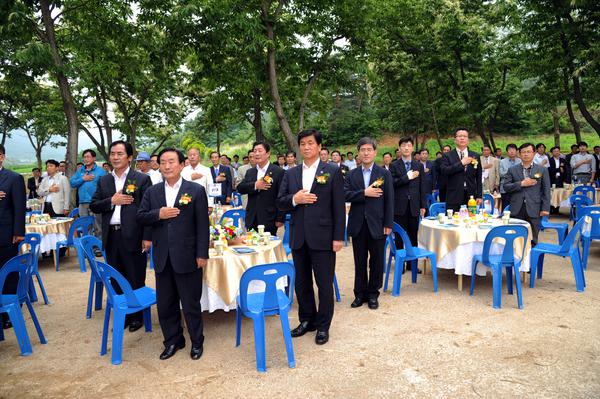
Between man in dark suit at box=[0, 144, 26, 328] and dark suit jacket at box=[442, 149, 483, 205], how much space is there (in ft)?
19.8

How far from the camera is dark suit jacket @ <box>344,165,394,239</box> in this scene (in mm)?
5344

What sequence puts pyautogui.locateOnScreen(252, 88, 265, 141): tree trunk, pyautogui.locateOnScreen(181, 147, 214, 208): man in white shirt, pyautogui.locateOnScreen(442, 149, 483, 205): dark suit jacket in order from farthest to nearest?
pyautogui.locateOnScreen(252, 88, 265, 141): tree trunk, pyautogui.locateOnScreen(181, 147, 214, 208): man in white shirt, pyautogui.locateOnScreen(442, 149, 483, 205): dark suit jacket

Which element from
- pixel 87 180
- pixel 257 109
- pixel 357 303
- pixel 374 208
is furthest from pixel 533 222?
pixel 257 109

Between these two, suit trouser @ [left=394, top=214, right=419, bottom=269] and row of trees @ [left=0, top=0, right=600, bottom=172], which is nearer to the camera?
suit trouser @ [left=394, top=214, right=419, bottom=269]

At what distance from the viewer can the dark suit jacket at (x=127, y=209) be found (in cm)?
474

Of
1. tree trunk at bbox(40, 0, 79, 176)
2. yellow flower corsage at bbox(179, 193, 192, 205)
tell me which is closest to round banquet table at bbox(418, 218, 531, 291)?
yellow flower corsage at bbox(179, 193, 192, 205)

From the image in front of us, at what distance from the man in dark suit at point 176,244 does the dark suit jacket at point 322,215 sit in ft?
2.96

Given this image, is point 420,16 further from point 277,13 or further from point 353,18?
point 277,13

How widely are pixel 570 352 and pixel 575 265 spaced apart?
2237mm

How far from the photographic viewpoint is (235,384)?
3674mm

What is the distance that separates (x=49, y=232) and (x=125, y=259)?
4.40 m

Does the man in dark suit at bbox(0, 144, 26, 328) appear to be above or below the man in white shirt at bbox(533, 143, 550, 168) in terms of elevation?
below

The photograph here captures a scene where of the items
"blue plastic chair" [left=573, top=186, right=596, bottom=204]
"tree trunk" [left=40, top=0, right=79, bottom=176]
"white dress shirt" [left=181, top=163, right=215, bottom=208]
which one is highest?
"tree trunk" [left=40, top=0, right=79, bottom=176]

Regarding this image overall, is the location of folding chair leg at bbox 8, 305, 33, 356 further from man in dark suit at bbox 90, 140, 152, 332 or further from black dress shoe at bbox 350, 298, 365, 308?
black dress shoe at bbox 350, 298, 365, 308
